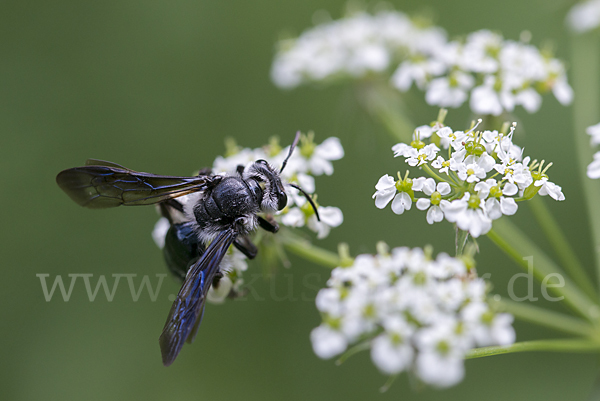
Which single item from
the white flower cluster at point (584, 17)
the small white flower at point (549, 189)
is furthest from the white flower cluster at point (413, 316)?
the white flower cluster at point (584, 17)

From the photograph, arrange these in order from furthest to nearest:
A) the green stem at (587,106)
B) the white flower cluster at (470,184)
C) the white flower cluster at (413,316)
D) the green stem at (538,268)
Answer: the green stem at (587,106)
the green stem at (538,268)
the white flower cluster at (470,184)
the white flower cluster at (413,316)

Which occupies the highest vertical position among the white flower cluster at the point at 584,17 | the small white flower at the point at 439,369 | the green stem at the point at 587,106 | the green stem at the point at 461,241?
the white flower cluster at the point at 584,17

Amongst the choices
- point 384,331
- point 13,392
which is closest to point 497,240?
point 384,331

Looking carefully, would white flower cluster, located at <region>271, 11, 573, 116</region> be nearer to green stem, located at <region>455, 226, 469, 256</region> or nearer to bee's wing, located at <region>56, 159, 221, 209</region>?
green stem, located at <region>455, 226, 469, 256</region>

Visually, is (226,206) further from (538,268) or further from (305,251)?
(538,268)

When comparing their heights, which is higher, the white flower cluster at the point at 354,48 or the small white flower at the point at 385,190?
the white flower cluster at the point at 354,48

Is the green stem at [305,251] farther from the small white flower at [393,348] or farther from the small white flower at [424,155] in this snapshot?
the small white flower at [393,348]
